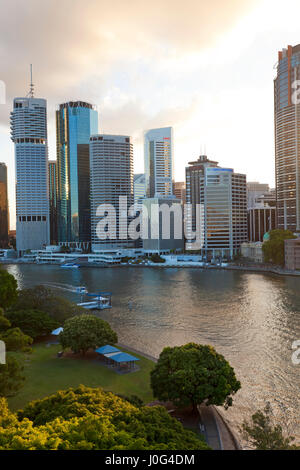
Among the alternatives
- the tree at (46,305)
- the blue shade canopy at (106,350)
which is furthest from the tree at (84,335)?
the tree at (46,305)

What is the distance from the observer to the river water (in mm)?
20047

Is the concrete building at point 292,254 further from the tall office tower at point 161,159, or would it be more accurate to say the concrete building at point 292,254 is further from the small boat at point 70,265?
the tall office tower at point 161,159

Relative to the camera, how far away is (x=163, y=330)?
32.6 m

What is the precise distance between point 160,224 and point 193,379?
102 metres

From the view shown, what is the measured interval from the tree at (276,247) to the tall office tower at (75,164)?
9019 cm

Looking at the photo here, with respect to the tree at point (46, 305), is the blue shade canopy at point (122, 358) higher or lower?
lower

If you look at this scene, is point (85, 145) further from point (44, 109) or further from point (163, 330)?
point (163, 330)

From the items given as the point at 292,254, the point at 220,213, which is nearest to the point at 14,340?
the point at 292,254

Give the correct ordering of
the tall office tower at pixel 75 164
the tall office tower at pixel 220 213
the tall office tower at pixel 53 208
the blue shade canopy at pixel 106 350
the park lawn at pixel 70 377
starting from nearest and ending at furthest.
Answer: the park lawn at pixel 70 377 < the blue shade canopy at pixel 106 350 < the tall office tower at pixel 220 213 < the tall office tower at pixel 75 164 < the tall office tower at pixel 53 208

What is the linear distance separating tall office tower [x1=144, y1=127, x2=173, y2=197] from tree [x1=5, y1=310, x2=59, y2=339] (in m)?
151

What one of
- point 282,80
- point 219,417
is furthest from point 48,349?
point 282,80

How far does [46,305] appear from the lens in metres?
33.2

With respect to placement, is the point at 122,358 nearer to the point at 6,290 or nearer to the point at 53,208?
the point at 6,290

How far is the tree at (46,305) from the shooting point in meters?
32.4
